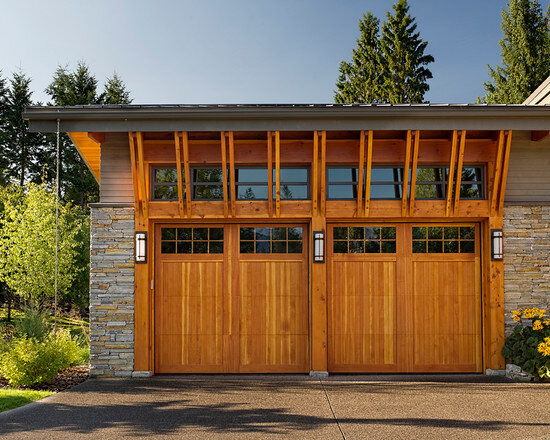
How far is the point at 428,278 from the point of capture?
7.13 meters

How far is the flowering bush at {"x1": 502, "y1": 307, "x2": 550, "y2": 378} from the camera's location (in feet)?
20.9

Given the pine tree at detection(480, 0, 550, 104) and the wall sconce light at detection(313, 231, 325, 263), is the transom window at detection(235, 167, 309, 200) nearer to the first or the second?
the wall sconce light at detection(313, 231, 325, 263)

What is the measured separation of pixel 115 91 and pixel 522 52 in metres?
21.1

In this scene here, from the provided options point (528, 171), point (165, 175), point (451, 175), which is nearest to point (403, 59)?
point (528, 171)

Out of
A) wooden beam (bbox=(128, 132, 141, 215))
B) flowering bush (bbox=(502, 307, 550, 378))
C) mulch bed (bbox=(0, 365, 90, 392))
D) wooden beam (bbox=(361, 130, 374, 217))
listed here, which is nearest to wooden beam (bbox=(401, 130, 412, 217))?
wooden beam (bbox=(361, 130, 374, 217))

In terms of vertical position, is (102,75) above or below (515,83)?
above

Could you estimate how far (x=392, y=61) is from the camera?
69.2 feet

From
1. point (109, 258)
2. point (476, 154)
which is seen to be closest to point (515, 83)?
point (476, 154)

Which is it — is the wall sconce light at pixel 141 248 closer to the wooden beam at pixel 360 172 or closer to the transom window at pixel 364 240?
the transom window at pixel 364 240

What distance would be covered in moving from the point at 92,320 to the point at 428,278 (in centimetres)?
530

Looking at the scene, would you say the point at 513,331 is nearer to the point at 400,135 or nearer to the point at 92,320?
the point at 400,135

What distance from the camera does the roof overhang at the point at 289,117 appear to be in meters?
6.46

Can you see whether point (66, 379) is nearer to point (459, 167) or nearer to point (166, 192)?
point (166, 192)

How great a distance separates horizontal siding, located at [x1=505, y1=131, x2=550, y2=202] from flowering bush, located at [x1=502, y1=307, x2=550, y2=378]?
1781mm
